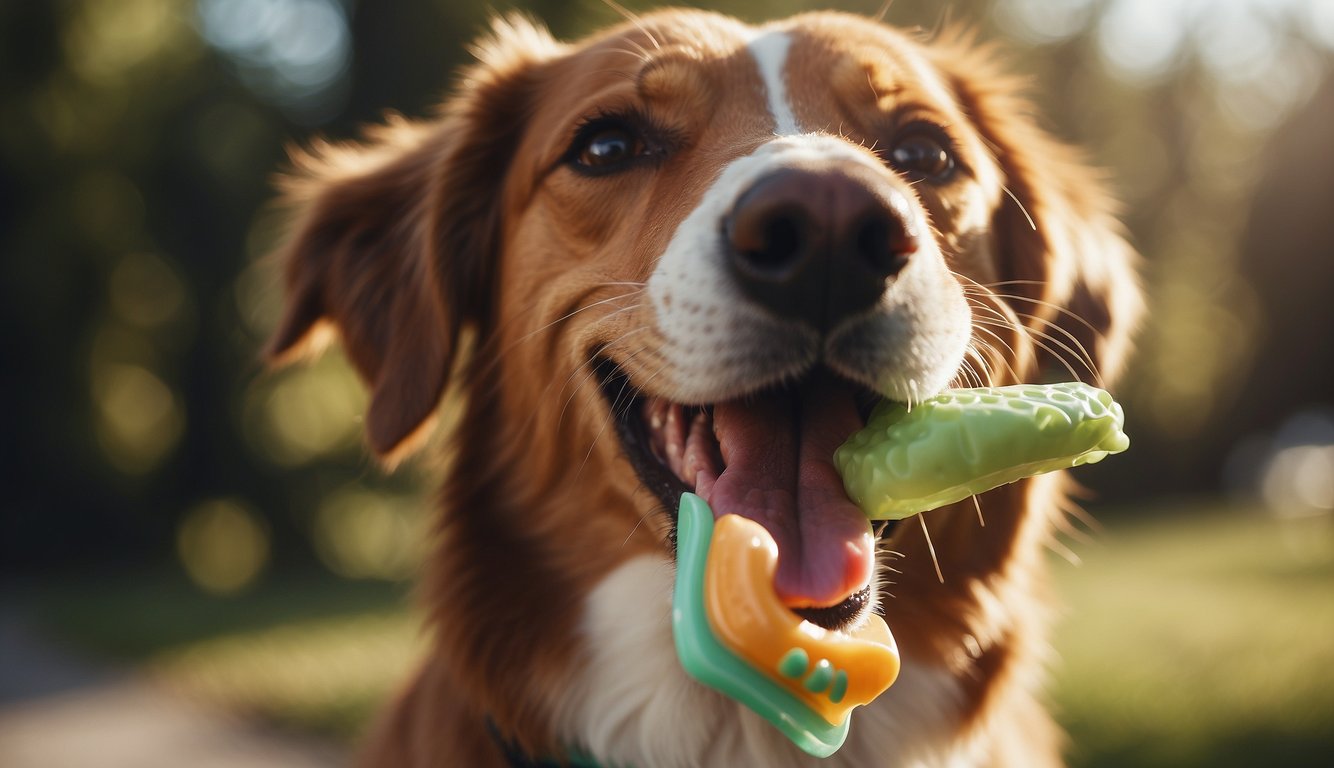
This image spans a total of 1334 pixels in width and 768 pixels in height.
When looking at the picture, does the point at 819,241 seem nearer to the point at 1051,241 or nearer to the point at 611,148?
the point at 611,148

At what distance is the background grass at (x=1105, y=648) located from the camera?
4.37 meters

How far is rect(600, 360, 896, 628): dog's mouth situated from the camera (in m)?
1.81

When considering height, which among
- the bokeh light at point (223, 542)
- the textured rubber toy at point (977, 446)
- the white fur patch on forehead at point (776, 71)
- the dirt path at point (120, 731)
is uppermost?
the white fur patch on forehead at point (776, 71)

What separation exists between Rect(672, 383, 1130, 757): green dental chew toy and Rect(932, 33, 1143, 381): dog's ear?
2.99 ft

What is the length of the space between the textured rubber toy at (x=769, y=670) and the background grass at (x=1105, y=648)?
123 cm

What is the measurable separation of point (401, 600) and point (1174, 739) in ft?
22.6

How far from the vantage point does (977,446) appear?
5.81 feet

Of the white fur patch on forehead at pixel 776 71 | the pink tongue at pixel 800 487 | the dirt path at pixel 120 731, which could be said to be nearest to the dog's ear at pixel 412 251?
the white fur patch on forehead at pixel 776 71

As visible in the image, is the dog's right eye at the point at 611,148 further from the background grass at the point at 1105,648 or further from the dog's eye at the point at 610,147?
the background grass at the point at 1105,648

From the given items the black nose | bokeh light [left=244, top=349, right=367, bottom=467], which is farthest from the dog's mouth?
bokeh light [left=244, top=349, right=367, bottom=467]

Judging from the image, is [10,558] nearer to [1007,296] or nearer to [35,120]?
[35,120]

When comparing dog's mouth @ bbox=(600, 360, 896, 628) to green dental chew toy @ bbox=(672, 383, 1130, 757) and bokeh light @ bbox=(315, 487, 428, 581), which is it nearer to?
green dental chew toy @ bbox=(672, 383, 1130, 757)

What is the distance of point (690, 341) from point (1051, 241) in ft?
4.56

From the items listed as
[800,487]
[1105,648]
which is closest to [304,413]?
[1105,648]
